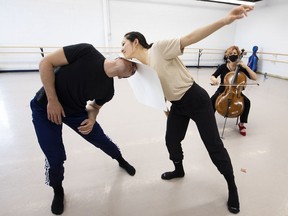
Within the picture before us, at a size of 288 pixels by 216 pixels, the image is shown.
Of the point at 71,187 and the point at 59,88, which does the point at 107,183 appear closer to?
the point at 71,187

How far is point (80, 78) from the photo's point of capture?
44.2 inches

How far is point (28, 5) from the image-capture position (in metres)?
6.12

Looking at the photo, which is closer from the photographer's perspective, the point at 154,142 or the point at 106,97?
the point at 106,97

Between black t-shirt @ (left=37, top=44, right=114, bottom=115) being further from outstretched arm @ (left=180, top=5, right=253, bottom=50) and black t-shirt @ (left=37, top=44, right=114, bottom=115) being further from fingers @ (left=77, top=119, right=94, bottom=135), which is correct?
outstretched arm @ (left=180, top=5, right=253, bottom=50)

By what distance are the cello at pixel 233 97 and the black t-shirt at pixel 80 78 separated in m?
1.66

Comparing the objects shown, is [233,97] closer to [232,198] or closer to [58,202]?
[232,198]

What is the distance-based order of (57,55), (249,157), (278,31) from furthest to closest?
(278,31) → (249,157) → (57,55)

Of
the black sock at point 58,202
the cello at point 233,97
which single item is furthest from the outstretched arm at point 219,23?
the cello at point 233,97

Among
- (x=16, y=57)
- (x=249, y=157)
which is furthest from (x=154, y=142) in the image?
(x=16, y=57)

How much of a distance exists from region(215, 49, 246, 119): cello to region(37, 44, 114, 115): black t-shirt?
1664 mm

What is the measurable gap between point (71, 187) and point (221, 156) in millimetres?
1239

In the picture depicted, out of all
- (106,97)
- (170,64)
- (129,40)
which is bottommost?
(106,97)

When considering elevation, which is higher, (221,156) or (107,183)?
(221,156)

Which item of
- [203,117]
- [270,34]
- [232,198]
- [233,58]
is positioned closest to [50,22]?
[233,58]
